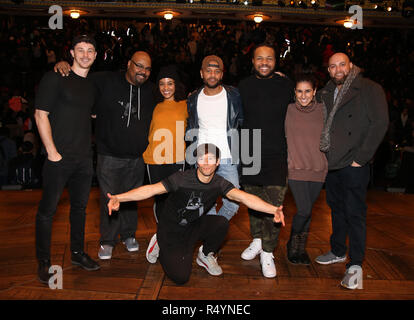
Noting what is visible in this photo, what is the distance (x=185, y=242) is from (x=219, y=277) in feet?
1.10

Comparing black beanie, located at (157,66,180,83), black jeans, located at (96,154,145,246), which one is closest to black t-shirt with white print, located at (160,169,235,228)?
black jeans, located at (96,154,145,246)

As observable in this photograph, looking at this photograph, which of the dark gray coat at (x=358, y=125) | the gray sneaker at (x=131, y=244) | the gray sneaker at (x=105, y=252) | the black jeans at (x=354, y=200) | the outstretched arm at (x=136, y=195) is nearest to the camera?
the outstretched arm at (x=136, y=195)

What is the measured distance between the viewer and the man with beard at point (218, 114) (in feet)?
8.90

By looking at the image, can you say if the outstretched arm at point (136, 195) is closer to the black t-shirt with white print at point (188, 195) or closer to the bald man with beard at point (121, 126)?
the black t-shirt with white print at point (188, 195)

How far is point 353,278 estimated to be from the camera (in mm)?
2508

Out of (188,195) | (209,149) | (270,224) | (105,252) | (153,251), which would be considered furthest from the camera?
(105,252)

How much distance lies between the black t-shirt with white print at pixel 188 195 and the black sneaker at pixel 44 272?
31.0 inches

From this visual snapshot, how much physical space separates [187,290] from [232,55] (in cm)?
798

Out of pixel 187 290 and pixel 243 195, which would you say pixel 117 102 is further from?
pixel 187 290

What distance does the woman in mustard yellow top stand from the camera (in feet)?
9.45

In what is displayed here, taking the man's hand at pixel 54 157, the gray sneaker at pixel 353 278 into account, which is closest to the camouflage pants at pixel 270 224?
the gray sneaker at pixel 353 278

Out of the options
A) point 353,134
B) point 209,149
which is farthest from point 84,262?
point 353,134

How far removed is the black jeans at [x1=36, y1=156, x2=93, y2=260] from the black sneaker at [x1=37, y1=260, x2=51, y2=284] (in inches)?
1.2

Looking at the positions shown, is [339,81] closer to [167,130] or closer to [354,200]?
[354,200]
